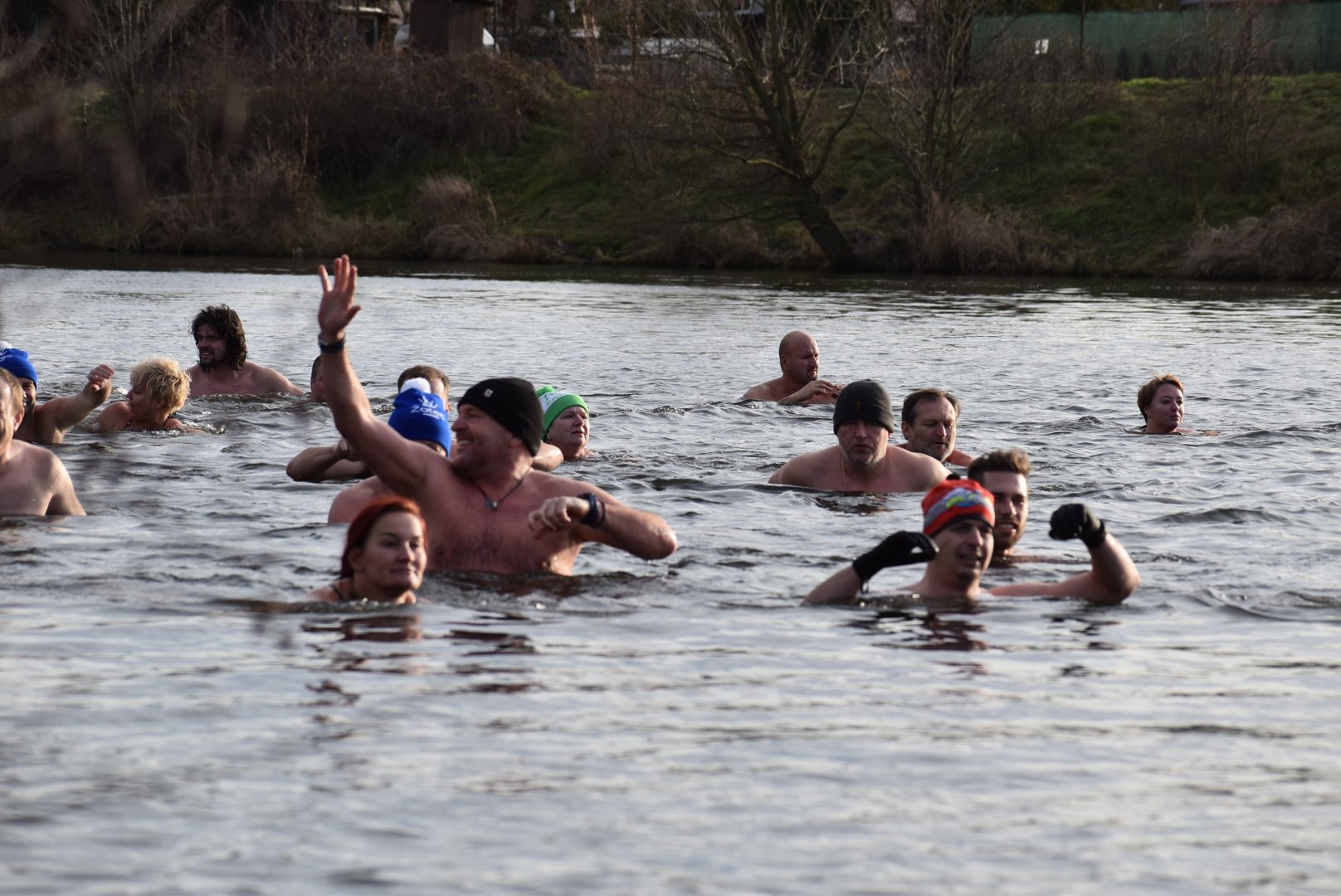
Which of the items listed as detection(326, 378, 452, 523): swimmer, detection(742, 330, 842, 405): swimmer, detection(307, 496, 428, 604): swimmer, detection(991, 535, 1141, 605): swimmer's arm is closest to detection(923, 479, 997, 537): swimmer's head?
detection(991, 535, 1141, 605): swimmer's arm

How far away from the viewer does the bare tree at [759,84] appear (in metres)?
40.0

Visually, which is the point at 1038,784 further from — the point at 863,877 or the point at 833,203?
the point at 833,203

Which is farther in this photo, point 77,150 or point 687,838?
point 687,838

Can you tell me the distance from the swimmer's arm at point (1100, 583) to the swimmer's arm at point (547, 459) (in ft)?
10.4

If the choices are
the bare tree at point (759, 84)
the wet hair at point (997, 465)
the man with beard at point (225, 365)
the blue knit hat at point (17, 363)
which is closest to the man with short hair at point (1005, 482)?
the wet hair at point (997, 465)

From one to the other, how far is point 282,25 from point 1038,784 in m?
3.39

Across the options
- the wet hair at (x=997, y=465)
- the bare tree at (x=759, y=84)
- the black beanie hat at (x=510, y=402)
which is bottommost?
the wet hair at (x=997, y=465)

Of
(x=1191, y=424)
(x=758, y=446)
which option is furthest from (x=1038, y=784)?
(x=1191, y=424)

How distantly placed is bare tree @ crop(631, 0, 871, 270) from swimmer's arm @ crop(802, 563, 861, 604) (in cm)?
3236

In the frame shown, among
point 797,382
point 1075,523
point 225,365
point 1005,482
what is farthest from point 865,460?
point 225,365

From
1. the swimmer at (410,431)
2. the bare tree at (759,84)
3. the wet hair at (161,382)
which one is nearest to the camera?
the swimmer at (410,431)

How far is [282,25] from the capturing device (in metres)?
6.00

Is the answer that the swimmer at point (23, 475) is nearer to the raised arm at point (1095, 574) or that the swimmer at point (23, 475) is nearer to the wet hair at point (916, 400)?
the raised arm at point (1095, 574)

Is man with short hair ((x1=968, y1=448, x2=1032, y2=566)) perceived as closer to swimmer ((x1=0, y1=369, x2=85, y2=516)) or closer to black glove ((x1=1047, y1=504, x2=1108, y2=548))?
black glove ((x1=1047, y1=504, x2=1108, y2=548))
